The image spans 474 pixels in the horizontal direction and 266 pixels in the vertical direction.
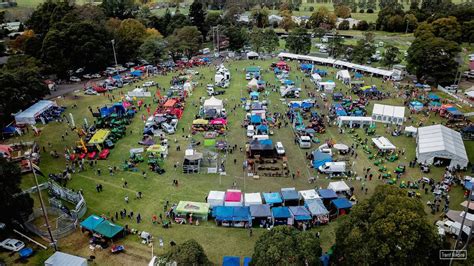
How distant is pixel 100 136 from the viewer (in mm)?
35750

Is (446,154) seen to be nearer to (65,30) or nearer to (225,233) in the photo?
(225,233)

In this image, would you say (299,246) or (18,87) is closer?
(299,246)

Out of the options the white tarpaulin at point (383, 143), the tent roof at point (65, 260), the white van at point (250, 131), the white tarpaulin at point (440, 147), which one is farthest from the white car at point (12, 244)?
the white tarpaulin at point (440, 147)

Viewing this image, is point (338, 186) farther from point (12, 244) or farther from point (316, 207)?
point (12, 244)

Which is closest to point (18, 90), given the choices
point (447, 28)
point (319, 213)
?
point (319, 213)

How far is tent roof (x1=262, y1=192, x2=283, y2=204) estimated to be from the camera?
86.1 ft

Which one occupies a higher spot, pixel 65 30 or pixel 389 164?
pixel 65 30

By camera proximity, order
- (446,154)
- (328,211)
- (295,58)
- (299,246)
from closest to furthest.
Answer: (299,246), (328,211), (446,154), (295,58)

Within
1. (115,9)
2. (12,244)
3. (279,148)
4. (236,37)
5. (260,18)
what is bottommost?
(12,244)

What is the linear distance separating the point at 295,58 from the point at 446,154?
39.1m

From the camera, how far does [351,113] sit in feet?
139

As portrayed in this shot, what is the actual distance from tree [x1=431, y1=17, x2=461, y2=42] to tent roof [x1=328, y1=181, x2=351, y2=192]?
172 ft

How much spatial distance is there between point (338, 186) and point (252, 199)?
703cm

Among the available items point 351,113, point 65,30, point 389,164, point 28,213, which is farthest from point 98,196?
point 65,30
